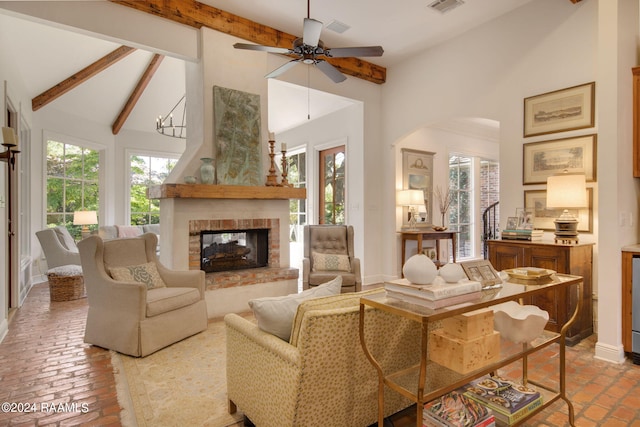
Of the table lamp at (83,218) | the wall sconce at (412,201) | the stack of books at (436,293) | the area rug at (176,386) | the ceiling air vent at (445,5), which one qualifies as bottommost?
the area rug at (176,386)

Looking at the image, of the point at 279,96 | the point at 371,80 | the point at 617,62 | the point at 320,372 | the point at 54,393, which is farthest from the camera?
the point at 279,96

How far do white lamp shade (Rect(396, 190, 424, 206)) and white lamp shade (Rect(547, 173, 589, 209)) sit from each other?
2.16 m

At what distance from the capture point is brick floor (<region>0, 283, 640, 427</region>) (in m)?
2.05

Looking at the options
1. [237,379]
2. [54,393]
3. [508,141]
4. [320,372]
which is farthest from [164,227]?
[508,141]

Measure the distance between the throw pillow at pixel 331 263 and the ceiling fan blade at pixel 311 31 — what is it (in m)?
2.53

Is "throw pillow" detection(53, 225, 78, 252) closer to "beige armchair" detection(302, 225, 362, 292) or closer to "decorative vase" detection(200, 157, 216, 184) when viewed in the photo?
"decorative vase" detection(200, 157, 216, 184)

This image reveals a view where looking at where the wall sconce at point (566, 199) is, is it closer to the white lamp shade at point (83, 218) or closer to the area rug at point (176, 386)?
the area rug at point (176, 386)

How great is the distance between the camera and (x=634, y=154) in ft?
9.65

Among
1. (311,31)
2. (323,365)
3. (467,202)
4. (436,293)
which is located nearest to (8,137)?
(311,31)

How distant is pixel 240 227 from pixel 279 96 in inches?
124

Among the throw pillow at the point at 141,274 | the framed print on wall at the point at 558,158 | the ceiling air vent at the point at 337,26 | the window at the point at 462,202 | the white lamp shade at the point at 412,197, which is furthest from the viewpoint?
the window at the point at 462,202

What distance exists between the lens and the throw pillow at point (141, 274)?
316 cm

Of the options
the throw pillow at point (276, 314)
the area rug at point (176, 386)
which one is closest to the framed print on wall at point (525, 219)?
the throw pillow at point (276, 314)

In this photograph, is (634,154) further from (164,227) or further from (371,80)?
(164,227)
